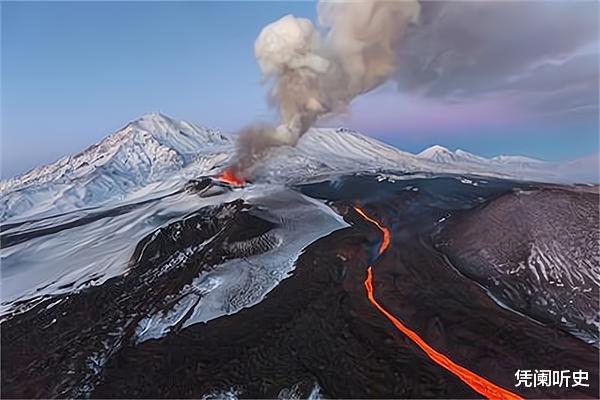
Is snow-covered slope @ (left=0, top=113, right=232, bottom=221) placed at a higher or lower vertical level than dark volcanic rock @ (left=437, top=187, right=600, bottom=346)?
higher

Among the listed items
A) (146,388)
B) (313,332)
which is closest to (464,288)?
(313,332)

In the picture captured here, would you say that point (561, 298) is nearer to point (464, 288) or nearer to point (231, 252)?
point (464, 288)

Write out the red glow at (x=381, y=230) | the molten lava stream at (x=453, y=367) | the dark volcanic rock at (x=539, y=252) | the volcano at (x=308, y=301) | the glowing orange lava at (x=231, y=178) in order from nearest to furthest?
the molten lava stream at (x=453, y=367)
the volcano at (x=308, y=301)
the dark volcanic rock at (x=539, y=252)
the red glow at (x=381, y=230)
the glowing orange lava at (x=231, y=178)

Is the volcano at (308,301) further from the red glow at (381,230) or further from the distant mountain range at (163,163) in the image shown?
the distant mountain range at (163,163)

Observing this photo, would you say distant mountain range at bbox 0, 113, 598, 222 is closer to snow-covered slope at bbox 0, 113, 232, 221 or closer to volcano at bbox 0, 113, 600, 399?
snow-covered slope at bbox 0, 113, 232, 221

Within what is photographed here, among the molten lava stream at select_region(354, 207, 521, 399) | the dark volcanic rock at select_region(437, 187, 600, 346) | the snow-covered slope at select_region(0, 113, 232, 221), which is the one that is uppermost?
the snow-covered slope at select_region(0, 113, 232, 221)

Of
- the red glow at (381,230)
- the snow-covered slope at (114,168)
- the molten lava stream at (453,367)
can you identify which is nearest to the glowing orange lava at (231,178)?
the red glow at (381,230)

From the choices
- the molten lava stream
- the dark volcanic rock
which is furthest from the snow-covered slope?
the molten lava stream
